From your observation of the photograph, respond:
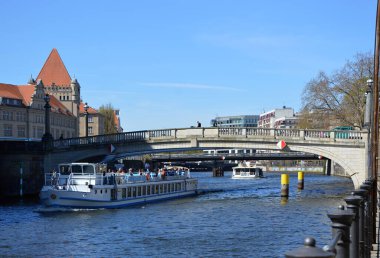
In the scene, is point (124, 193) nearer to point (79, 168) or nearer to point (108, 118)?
point (79, 168)

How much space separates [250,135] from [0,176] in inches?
855

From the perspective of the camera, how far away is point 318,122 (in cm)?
7581

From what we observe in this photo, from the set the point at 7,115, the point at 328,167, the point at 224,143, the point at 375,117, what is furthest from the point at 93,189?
the point at 328,167

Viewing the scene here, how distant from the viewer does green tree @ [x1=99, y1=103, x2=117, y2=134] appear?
129m

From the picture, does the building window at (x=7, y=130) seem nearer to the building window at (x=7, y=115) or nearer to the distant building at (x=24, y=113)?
the distant building at (x=24, y=113)

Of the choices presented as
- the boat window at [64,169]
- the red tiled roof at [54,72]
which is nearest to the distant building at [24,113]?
the red tiled roof at [54,72]

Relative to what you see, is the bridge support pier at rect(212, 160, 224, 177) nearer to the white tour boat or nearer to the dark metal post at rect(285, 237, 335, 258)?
the white tour boat

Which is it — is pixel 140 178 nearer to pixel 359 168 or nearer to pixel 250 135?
pixel 250 135

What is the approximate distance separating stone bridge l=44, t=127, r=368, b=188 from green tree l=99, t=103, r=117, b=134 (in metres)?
70.5

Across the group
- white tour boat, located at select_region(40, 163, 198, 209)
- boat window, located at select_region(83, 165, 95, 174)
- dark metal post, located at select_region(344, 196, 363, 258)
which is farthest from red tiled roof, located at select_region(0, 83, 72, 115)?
dark metal post, located at select_region(344, 196, 363, 258)

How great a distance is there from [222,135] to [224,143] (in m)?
0.74

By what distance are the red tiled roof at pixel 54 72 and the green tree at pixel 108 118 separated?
1014cm

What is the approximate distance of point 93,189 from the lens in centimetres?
4206

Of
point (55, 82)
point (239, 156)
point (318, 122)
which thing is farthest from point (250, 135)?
point (55, 82)
